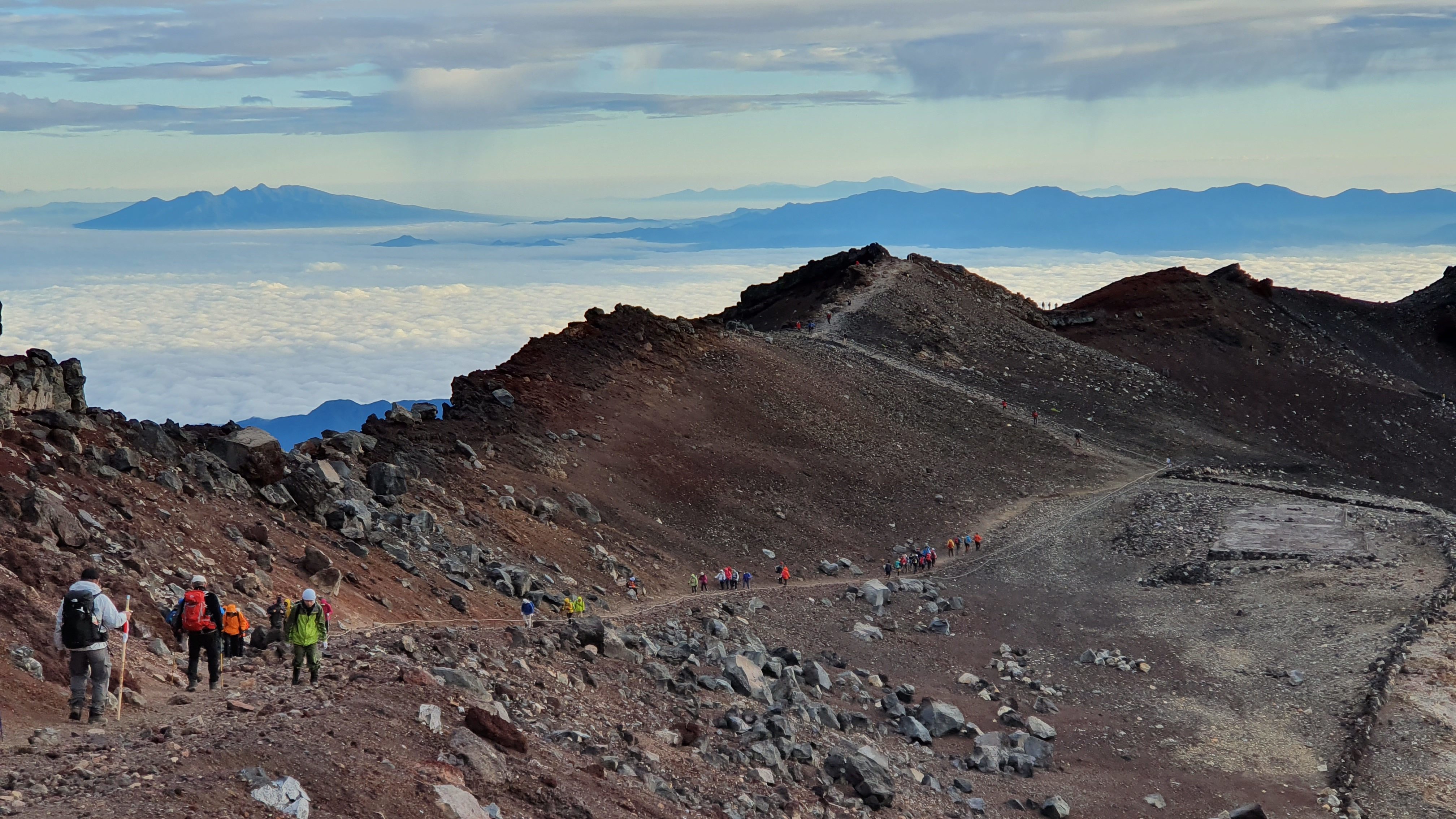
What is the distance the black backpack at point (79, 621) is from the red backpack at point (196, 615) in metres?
1.50

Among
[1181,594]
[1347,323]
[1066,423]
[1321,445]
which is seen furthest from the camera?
[1347,323]

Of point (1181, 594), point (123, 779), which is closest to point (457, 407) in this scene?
point (1181, 594)

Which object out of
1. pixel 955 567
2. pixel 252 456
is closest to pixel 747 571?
pixel 955 567

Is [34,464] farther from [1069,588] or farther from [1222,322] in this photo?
[1222,322]

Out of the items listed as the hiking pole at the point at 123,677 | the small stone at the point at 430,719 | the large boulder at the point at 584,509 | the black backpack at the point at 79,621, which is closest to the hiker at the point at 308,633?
the small stone at the point at 430,719

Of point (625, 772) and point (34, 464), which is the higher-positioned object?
point (34, 464)

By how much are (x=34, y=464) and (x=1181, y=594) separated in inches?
895

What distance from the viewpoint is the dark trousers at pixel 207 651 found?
13.3m

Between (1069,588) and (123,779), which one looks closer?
(123,779)

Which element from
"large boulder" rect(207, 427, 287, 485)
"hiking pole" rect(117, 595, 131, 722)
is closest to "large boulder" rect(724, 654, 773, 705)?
"hiking pole" rect(117, 595, 131, 722)

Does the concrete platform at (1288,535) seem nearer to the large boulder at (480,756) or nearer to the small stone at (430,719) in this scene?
the large boulder at (480,756)

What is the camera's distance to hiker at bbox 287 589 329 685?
13.2m

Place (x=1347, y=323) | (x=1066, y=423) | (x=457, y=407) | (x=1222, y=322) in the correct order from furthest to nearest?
1. (x=1347, y=323)
2. (x=1222, y=322)
3. (x=1066, y=423)
4. (x=457, y=407)

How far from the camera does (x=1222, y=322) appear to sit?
58.5 meters
